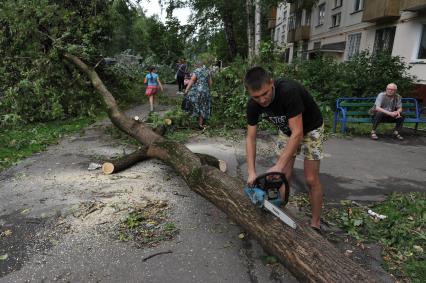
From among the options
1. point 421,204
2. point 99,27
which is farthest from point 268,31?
point 421,204

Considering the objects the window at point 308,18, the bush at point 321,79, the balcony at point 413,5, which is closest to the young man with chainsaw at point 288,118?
the bush at point 321,79

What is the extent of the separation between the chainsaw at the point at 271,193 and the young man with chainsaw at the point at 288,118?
7 cm

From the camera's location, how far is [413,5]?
11.6m

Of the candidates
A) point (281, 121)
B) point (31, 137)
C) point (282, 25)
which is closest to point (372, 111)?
point (281, 121)

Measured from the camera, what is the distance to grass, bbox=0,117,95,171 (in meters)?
6.00

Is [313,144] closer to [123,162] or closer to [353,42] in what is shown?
[123,162]

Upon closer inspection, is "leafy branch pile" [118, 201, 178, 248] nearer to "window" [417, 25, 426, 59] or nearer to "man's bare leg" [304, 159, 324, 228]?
"man's bare leg" [304, 159, 324, 228]

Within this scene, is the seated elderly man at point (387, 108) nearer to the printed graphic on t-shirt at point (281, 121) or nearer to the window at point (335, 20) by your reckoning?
the printed graphic on t-shirt at point (281, 121)

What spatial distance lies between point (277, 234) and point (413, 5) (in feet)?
39.5

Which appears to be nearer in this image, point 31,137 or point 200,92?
point 31,137

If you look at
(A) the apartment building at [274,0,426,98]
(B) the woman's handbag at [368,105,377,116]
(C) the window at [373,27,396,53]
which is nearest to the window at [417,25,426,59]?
(A) the apartment building at [274,0,426,98]

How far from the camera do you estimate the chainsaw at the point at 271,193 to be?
102 inches

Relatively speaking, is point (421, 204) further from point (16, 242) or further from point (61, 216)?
point (16, 242)

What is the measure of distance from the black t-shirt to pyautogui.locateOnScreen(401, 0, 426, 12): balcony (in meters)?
10.7
